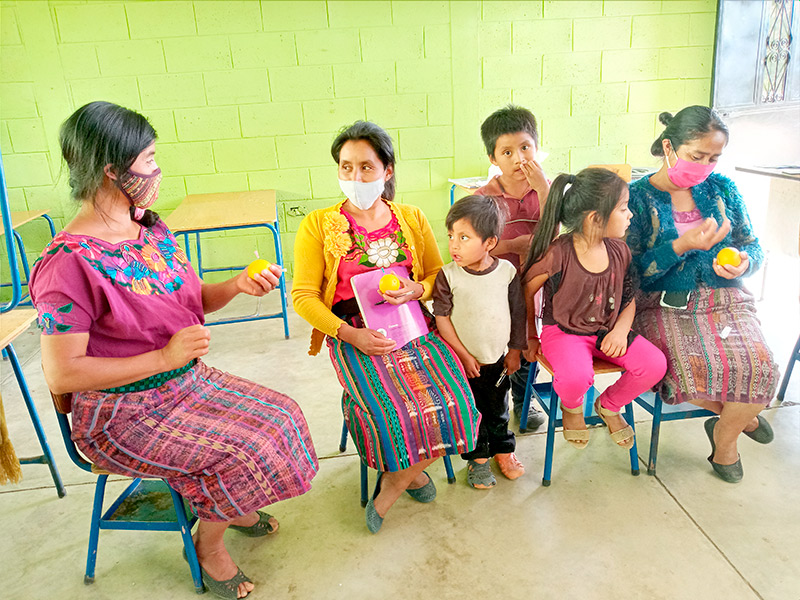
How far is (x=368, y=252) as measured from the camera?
2.14m

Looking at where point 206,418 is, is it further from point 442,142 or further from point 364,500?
point 442,142

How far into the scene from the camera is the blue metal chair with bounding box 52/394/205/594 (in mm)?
1751

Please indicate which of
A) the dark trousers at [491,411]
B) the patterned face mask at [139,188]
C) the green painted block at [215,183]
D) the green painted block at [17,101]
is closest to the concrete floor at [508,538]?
the dark trousers at [491,411]

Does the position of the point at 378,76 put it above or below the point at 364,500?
above

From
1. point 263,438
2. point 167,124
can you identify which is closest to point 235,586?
point 263,438

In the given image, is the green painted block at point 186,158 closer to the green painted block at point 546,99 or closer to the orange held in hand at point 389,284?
the green painted block at point 546,99

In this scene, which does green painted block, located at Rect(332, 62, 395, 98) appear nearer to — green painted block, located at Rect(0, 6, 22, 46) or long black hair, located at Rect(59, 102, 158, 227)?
green painted block, located at Rect(0, 6, 22, 46)

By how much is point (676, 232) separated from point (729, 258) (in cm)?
23

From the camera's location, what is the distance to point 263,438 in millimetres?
1722

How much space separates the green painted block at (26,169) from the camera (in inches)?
172

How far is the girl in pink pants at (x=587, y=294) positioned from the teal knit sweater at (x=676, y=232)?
16 centimetres

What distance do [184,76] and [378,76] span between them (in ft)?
4.48

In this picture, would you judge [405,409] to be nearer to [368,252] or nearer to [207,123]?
[368,252]

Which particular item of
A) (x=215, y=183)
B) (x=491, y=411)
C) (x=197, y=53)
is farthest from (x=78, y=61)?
(x=491, y=411)
